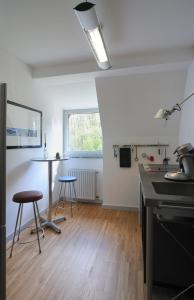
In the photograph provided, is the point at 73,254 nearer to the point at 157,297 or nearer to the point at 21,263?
the point at 21,263

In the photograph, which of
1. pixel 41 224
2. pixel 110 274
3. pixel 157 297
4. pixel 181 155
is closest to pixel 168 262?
pixel 157 297

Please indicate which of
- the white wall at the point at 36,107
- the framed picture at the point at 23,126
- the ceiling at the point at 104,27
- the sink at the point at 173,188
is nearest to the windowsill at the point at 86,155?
the white wall at the point at 36,107

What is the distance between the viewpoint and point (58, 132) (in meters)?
4.00

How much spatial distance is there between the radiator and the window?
0.41 m

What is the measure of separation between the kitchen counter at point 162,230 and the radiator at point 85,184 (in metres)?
2.27

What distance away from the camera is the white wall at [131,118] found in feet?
9.40

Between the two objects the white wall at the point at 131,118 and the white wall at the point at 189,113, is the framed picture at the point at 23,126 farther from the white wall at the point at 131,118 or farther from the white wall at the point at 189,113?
the white wall at the point at 189,113

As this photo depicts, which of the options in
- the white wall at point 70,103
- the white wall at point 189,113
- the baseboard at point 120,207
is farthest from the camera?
the baseboard at point 120,207

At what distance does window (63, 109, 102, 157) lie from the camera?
4.13m

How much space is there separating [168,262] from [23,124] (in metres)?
2.43

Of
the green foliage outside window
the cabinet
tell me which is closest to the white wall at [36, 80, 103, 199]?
the green foliage outside window

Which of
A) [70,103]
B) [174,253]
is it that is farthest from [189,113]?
[70,103]

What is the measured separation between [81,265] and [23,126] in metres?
1.97

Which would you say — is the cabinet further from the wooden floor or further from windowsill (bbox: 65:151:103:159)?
windowsill (bbox: 65:151:103:159)
